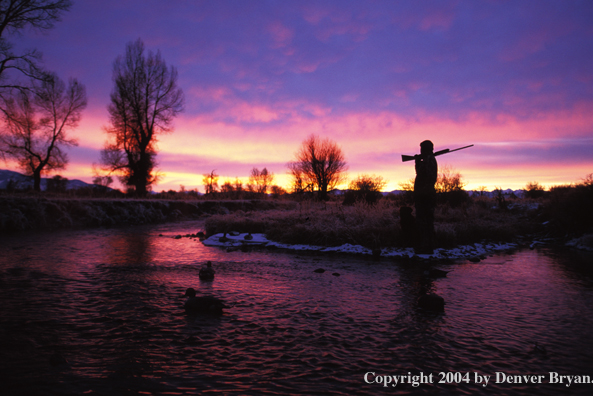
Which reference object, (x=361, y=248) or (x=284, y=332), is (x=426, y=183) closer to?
(x=361, y=248)

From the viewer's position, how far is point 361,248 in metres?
11.1

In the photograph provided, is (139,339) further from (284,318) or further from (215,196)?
(215,196)

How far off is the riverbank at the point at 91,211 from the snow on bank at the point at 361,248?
5.81 m

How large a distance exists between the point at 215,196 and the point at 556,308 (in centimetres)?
2914

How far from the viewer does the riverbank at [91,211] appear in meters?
14.0

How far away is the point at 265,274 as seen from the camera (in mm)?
7230

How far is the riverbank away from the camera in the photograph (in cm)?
1396

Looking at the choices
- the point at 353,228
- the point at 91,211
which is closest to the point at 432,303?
the point at 353,228

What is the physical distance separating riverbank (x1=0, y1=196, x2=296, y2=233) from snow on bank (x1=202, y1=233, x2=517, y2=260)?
5809mm

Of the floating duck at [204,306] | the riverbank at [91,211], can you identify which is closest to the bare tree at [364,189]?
the riverbank at [91,211]

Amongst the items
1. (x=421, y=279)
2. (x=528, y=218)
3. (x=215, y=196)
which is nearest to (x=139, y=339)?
(x=421, y=279)

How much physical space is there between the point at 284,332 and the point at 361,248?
7729 millimetres

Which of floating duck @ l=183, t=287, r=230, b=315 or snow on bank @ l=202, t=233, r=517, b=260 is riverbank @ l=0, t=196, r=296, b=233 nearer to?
snow on bank @ l=202, t=233, r=517, b=260

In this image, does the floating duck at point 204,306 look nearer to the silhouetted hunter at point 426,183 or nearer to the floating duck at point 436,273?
the floating duck at point 436,273
